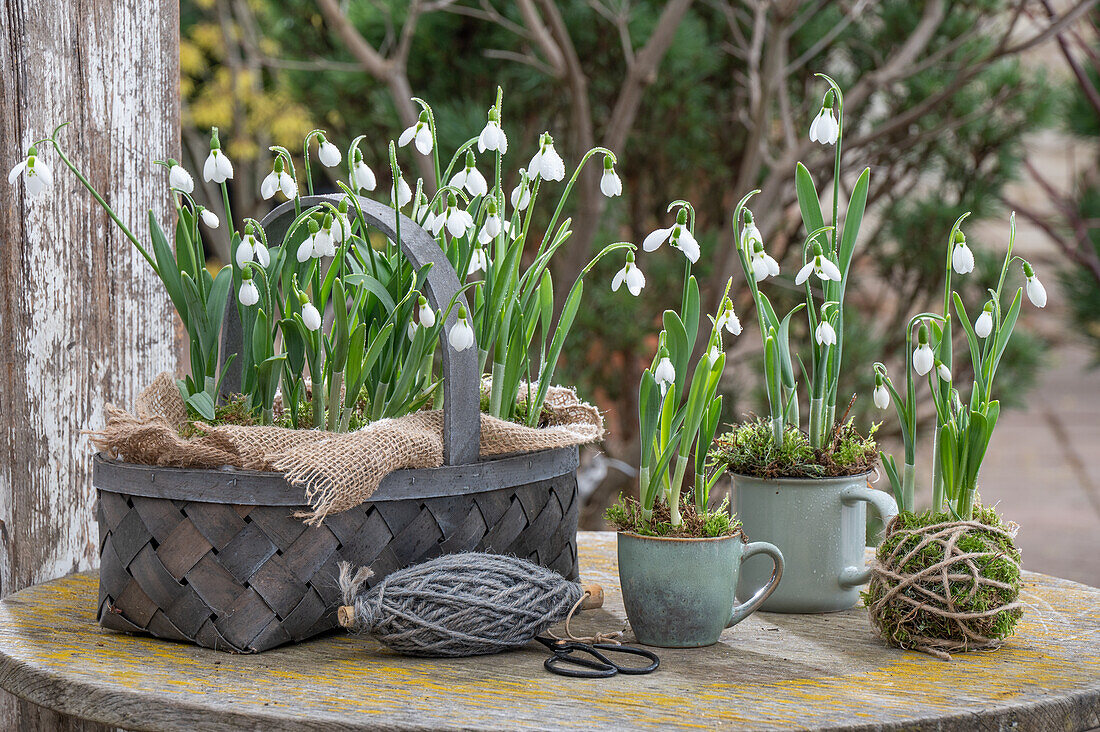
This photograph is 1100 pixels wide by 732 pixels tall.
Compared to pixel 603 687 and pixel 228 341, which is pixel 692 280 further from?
pixel 228 341

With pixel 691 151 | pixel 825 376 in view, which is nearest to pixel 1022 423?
pixel 691 151

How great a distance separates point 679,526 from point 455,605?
0.72ft

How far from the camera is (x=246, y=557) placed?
1004mm

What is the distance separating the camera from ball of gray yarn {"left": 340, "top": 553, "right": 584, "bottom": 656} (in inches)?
38.9

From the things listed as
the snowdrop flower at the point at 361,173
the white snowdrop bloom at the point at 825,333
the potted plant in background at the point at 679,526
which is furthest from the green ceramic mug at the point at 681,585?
the snowdrop flower at the point at 361,173

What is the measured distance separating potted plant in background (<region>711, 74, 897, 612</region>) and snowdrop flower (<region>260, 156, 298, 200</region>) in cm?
45

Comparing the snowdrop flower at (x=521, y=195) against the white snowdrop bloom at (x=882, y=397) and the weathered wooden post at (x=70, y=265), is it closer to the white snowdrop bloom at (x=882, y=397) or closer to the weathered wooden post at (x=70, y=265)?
the white snowdrop bloom at (x=882, y=397)

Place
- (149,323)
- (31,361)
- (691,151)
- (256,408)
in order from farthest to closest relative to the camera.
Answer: (691,151) < (149,323) < (31,361) < (256,408)

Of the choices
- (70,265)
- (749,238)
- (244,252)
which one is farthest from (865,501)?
(70,265)

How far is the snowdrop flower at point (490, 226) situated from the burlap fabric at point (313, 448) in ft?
0.64

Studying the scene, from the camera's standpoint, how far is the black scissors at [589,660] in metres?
0.98

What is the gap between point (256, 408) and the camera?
1162 mm

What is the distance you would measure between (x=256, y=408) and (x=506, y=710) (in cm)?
45

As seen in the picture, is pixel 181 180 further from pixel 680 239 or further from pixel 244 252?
pixel 680 239
